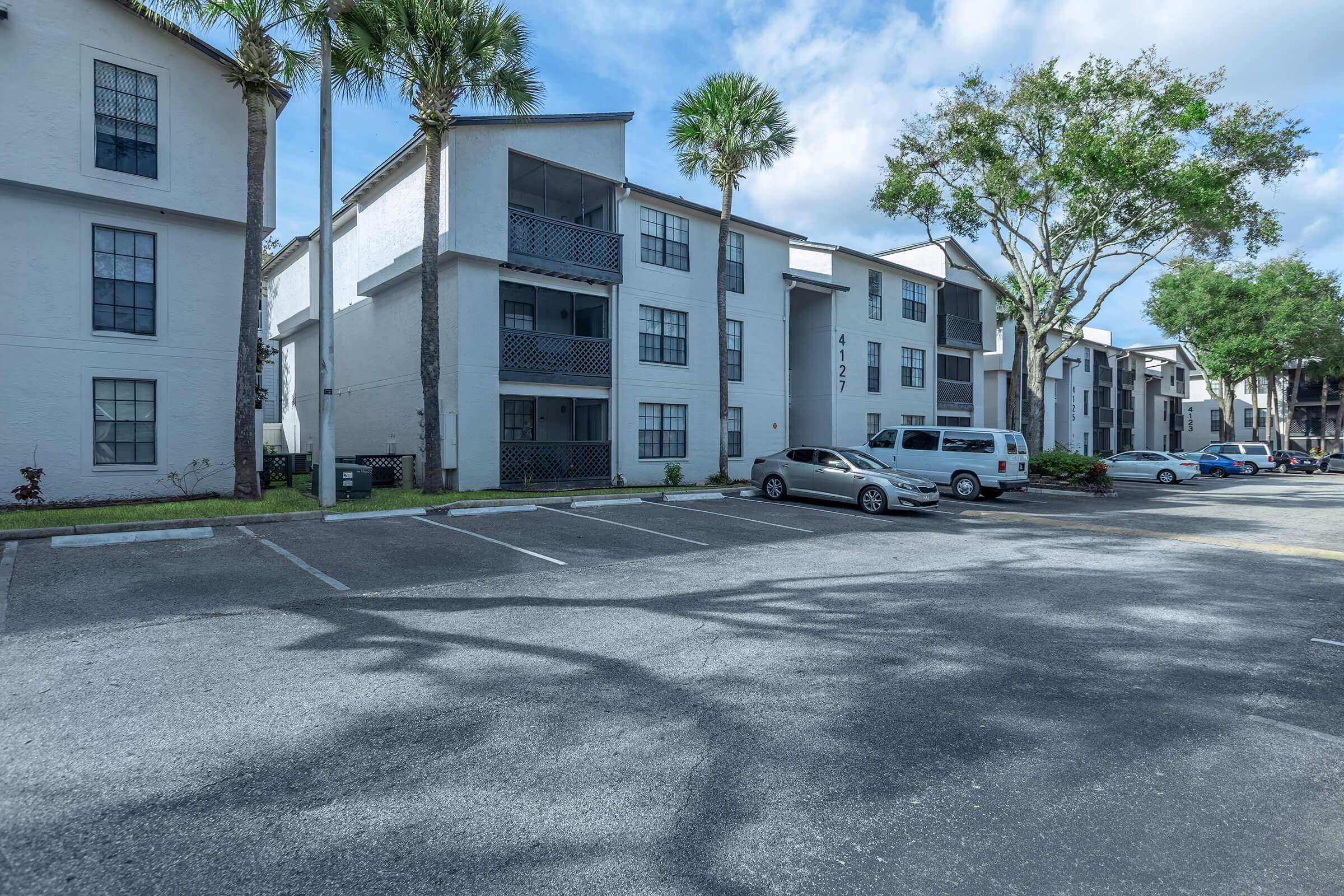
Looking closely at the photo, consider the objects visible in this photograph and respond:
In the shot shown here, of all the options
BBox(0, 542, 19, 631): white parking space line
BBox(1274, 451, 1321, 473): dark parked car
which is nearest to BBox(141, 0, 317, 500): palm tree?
BBox(0, 542, 19, 631): white parking space line

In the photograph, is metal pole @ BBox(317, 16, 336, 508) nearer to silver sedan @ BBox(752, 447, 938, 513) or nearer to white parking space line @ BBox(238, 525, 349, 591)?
white parking space line @ BBox(238, 525, 349, 591)

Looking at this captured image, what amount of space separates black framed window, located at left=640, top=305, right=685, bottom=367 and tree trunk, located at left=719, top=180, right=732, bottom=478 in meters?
1.58

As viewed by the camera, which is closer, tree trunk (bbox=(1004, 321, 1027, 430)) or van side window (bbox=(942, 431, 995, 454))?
van side window (bbox=(942, 431, 995, 454))

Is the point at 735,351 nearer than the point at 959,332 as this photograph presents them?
Yes

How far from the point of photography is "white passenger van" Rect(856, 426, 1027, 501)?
2011cm

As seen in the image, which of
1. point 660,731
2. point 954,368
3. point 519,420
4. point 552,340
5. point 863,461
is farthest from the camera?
point 954,368

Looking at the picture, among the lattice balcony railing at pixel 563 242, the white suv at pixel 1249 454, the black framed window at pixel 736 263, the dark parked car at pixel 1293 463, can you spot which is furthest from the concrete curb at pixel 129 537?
the dark parked car at pixel 1293 463

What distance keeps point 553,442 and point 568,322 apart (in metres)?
5.96

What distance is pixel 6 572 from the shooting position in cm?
835

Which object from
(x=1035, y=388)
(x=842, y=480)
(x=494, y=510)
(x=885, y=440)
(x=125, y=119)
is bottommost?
(x=494, y=510)

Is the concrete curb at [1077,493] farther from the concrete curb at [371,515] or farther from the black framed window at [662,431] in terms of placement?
the concrete curb at [371,515]

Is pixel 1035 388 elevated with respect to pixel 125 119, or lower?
lower

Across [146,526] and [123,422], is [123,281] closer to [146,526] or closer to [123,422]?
[123,422]

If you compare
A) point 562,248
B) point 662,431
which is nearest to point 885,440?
point 662,431
